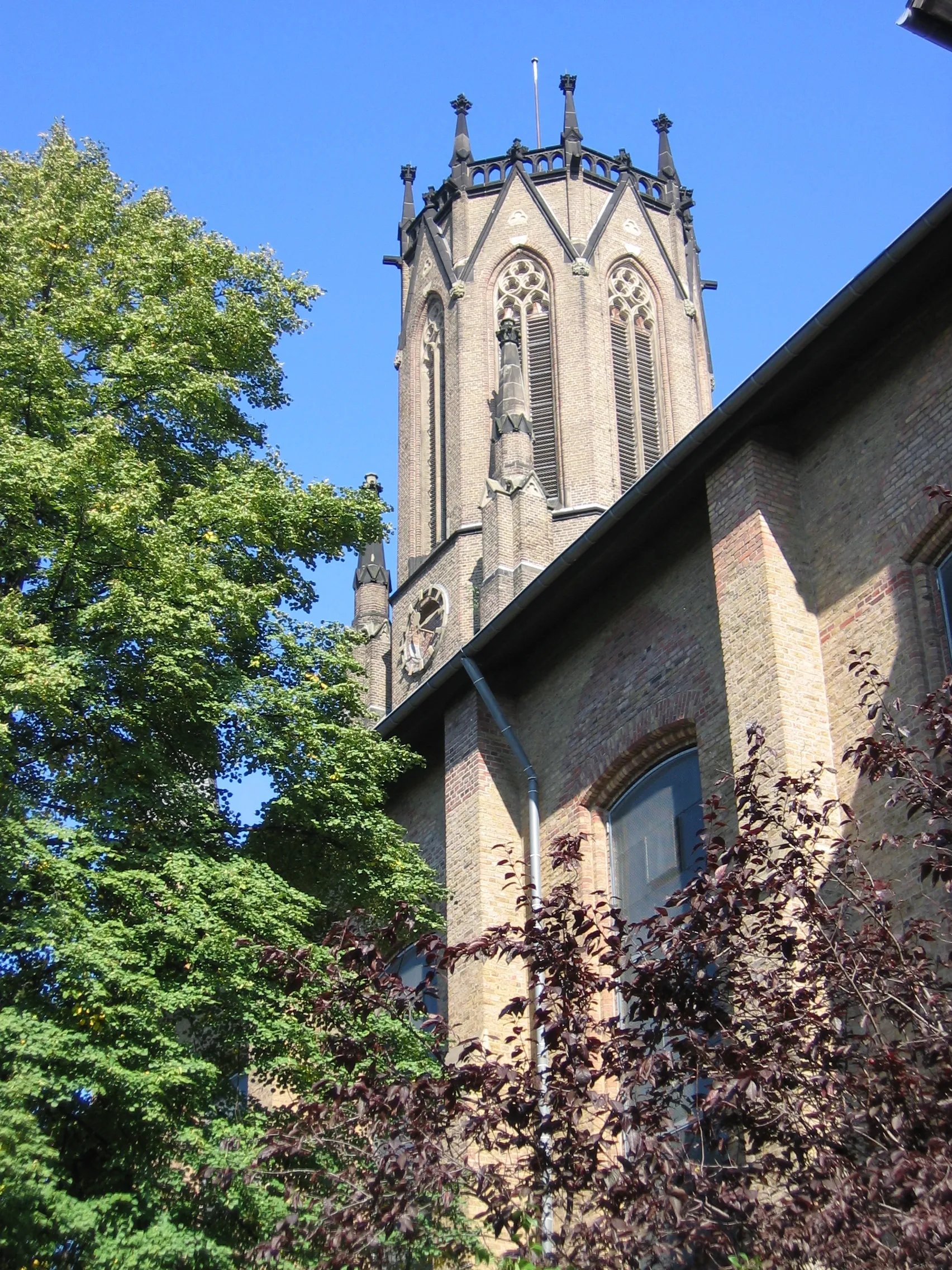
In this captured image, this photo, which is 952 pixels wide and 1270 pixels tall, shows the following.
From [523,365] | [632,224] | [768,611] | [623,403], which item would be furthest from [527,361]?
[768,611]

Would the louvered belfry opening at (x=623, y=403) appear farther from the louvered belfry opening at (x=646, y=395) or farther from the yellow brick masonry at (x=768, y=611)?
the yellow brick masonry at (x=768, y=611)

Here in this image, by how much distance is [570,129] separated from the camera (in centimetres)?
3816

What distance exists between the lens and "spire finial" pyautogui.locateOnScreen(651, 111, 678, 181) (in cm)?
3950

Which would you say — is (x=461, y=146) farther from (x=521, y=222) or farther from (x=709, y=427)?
(x=709, y=427)

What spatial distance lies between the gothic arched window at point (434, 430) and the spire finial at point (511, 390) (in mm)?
2732

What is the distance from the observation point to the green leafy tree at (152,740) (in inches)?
426

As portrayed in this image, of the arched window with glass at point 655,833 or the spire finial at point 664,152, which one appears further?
the spire finial at point 664,152

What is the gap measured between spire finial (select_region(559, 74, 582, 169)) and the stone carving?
40.0ft

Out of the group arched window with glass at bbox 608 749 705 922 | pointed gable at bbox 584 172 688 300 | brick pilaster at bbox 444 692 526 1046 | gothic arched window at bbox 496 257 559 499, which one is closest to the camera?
arched window with glass at bbox 608 749 705 922

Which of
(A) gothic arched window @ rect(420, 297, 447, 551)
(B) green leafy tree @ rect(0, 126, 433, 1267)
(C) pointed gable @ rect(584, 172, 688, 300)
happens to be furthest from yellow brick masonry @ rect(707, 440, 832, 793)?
(C) pointed gable @ rect(584, 172, 688, 300)

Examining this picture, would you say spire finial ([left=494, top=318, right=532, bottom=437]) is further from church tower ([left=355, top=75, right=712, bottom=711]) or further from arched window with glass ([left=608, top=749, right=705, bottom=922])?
arched window with glass ([left=608, top=749, right=705, bottom=922])

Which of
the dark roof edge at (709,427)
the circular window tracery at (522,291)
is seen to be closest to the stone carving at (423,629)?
the circular window tracery at (522,291)

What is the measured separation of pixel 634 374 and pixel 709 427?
20834mm

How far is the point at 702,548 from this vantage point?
14586 mm
